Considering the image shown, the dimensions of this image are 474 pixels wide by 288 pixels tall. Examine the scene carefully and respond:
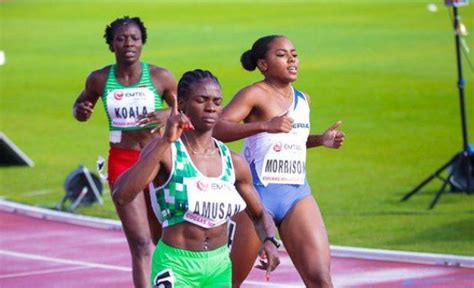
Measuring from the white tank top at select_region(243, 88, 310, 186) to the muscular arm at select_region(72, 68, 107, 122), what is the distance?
2191 mm

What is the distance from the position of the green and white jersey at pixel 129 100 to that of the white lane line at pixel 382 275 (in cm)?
277

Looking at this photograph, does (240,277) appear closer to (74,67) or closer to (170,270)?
(170,270)

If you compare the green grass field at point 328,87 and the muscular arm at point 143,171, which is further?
the green grass field at point 328,87

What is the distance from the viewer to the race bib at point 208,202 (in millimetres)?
9016

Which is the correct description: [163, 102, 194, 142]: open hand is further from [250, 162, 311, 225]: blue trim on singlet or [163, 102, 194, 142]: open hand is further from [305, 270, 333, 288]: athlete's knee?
[250, 162, 311, 225]: blue trim on singlet

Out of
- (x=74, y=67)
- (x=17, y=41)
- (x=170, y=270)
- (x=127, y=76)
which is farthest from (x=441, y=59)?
(x=170, y=270)

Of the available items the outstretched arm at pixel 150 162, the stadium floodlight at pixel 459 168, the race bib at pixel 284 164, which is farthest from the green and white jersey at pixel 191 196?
the stadium floodlight at pixel 459 168

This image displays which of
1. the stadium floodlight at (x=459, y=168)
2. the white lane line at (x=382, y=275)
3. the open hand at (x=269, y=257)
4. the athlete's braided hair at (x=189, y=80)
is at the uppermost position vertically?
the athlete's braided hair at (x=189, y=80)

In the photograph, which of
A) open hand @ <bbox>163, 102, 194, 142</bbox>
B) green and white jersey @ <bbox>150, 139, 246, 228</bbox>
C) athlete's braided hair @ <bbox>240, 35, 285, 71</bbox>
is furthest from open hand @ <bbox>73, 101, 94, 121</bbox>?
open hand @ <bbox>163, 102, 194, 142</bbox>

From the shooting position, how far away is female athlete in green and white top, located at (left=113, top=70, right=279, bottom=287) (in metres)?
9.01

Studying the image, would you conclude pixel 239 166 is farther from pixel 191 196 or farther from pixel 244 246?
pixel 244 246

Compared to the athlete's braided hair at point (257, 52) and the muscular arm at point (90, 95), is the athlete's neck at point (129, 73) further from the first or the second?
the athlete's braided hair at point (257, 52)

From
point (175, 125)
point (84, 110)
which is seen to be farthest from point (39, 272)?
point (175, 125)

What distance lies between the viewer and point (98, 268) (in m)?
15.2
